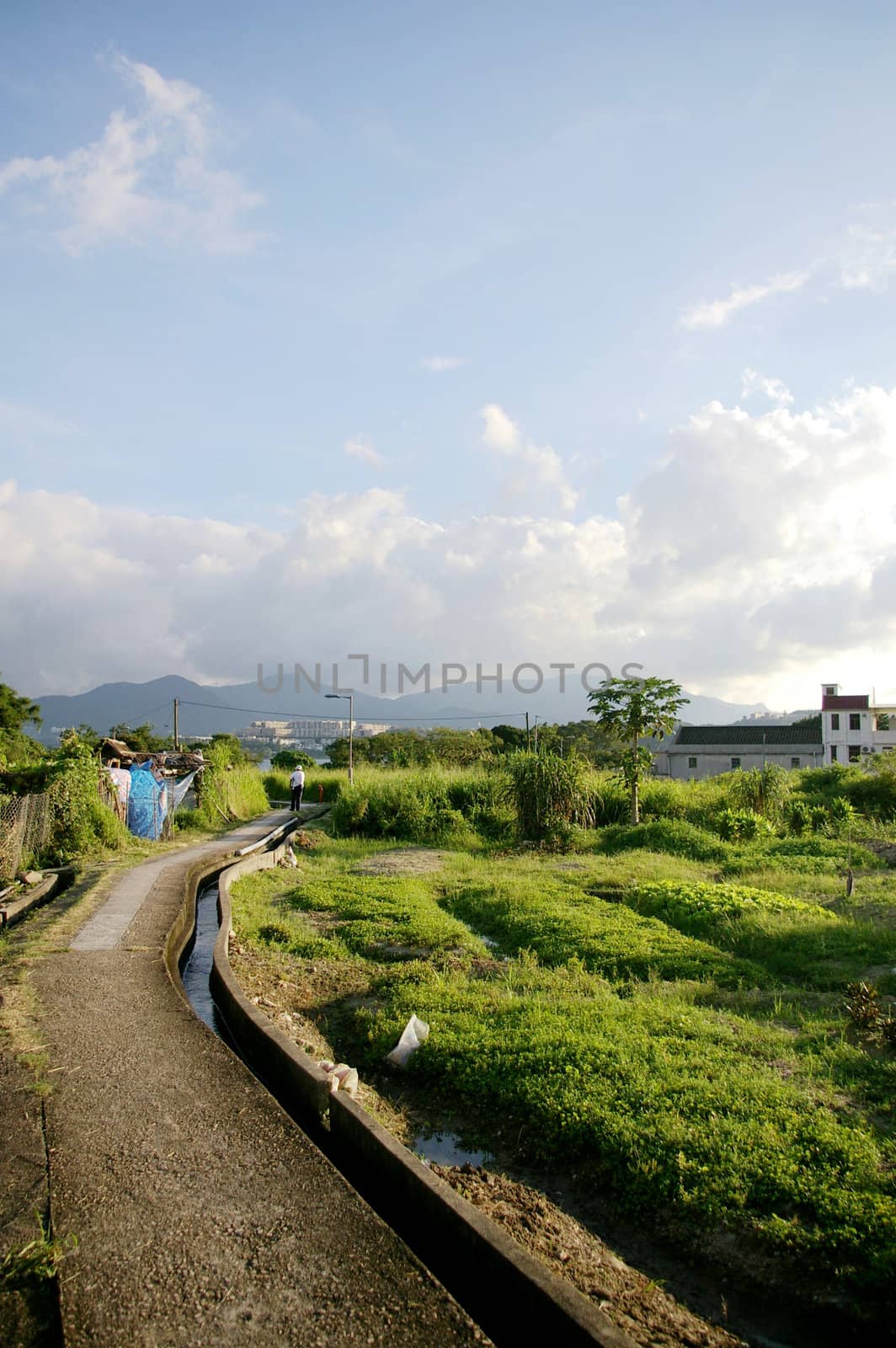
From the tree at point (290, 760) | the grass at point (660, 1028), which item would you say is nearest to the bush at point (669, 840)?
the grass at point (660, 1028)

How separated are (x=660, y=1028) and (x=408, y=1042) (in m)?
1.69

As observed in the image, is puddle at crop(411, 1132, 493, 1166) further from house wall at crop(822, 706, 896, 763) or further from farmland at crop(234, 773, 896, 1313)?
house wall at crop(822, 706, 896, 763)

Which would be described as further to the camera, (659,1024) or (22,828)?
(22,828)

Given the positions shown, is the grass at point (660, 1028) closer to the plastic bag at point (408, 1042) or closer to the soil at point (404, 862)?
the plastic bag at point (408, 1042)

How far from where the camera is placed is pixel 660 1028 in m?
5.61

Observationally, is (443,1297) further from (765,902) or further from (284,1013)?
(765,902)

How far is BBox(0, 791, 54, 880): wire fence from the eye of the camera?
11.1 m

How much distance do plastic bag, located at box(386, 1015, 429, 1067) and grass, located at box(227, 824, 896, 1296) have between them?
9 cm

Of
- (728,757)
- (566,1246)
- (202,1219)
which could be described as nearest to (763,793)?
(566,1246)

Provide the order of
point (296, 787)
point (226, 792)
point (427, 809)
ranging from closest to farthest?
point (427, 809), point (226, 792), point (296, 787)

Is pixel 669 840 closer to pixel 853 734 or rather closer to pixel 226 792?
pixel 226 792

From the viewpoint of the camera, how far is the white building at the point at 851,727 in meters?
52.4

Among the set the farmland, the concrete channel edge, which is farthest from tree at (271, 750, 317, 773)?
the concrete channel edge

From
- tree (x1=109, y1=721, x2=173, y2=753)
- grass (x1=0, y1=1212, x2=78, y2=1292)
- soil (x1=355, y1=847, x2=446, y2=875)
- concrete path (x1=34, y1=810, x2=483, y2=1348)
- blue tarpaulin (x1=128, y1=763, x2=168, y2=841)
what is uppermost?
tree (x1=109, y1=721, x2=173, y2=753)
